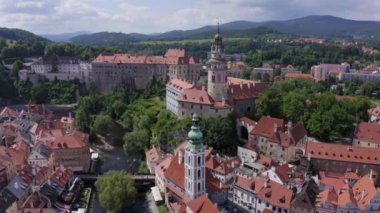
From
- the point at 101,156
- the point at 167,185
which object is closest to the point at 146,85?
the point at 101,156

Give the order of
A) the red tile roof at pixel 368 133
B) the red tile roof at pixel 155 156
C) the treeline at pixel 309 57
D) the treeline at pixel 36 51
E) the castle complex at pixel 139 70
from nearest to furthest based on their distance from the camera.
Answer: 1. the red tile roof at pixel 155 156
2. the red tile roof at pixel 368 133
3. the castle complex at pixel 139 70
4. the treeline at pixel 36 51
5. the treeline at pixel 309 57

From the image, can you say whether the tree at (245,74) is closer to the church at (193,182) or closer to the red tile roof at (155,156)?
the red tile roof at (155,156)

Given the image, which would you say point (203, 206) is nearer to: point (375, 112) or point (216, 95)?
point (216, 95)

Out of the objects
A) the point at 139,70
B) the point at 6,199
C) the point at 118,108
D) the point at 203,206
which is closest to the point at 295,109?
the point at 203,206

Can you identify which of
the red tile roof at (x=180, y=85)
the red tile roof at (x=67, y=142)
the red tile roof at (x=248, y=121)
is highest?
the red tile roof at (x=180, y=85)

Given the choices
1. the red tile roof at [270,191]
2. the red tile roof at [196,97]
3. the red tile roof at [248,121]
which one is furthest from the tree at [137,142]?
the red tile roof at [270,191]
